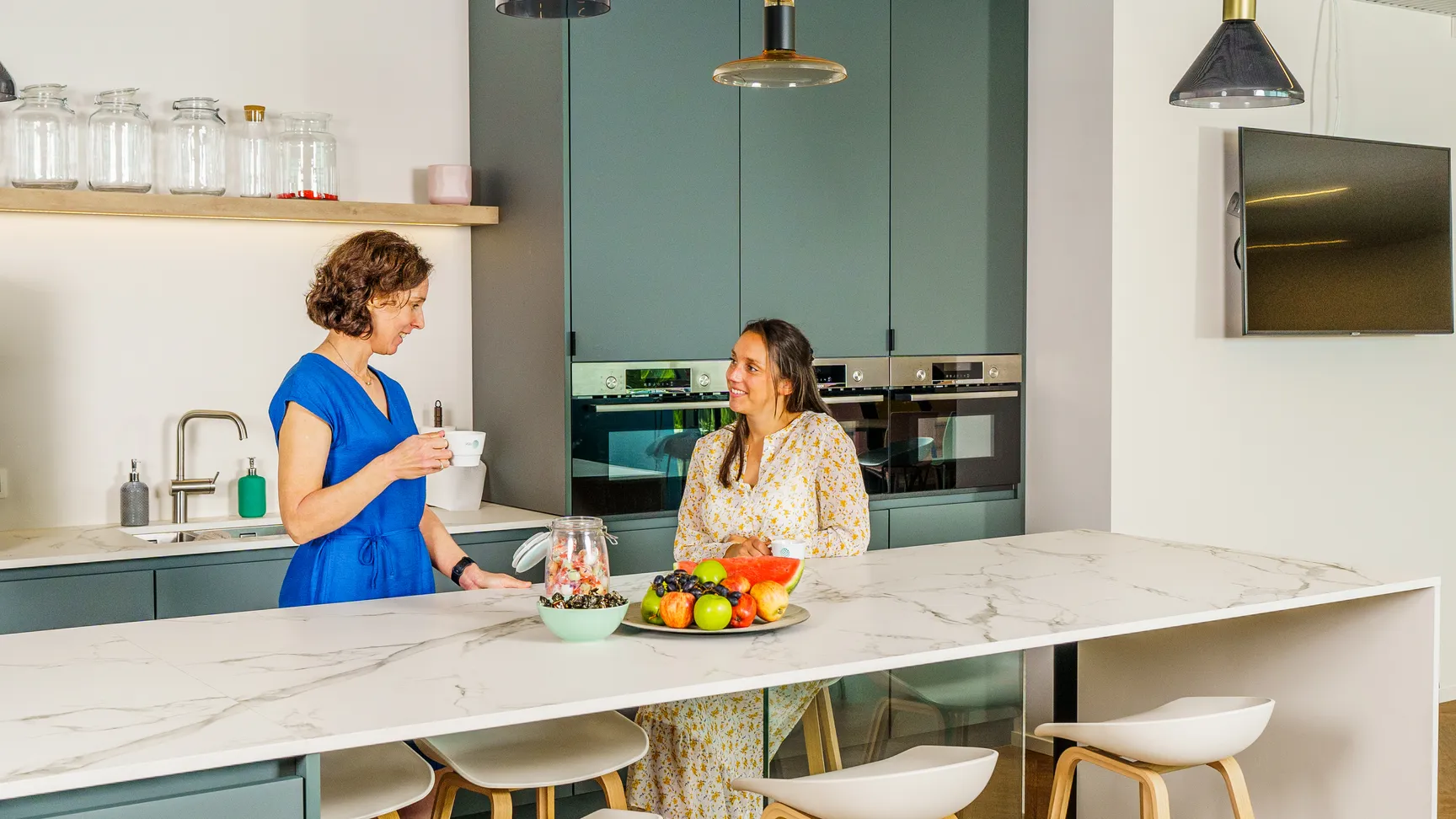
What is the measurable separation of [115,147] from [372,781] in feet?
7.77

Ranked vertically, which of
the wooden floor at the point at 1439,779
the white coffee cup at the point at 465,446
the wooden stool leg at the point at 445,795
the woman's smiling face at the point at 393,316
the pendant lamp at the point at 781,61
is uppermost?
the pendant lamp at the point at 781,61

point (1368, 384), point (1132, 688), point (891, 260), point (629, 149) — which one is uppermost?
point (629, 149)

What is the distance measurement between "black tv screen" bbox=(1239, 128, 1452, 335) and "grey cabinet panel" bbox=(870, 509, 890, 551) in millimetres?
1371

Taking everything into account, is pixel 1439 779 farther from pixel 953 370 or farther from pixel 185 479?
pixel 185 479

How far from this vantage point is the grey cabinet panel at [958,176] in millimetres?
4398

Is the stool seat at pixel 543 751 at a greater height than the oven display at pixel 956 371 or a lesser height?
lesser

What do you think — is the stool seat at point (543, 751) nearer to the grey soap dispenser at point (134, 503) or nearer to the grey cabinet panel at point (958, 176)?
the grey soap dispenser at point (134, 503)

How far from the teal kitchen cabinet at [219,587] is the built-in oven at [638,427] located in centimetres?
85

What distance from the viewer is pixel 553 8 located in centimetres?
245

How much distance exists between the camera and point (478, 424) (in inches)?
172

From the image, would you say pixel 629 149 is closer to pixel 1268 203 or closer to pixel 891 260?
pixel 891 260

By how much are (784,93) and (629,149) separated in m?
0.58

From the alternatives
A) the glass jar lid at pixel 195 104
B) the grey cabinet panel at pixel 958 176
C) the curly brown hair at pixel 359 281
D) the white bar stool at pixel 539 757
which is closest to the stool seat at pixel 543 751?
the white bar stool at pixel 539 757

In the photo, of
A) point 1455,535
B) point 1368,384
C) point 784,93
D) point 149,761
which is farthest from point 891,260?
point 149,761
